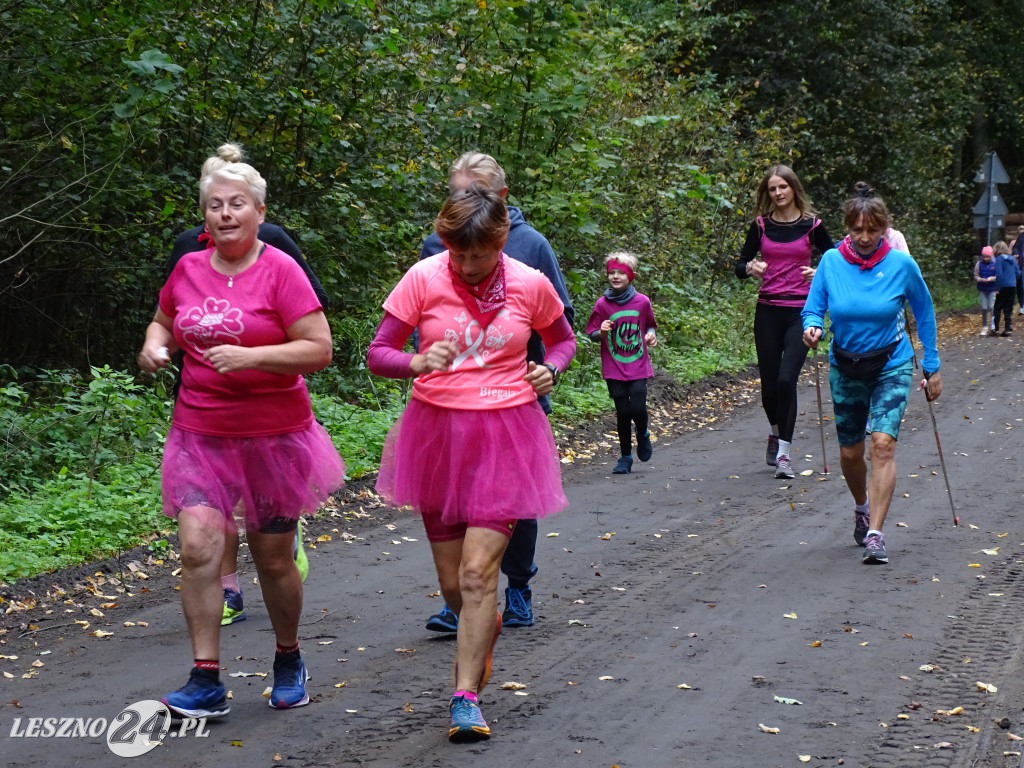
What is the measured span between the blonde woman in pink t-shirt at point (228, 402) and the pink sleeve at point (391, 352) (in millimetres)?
213

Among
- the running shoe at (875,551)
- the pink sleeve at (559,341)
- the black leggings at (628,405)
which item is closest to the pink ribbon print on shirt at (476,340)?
the pink sleeve at (559,341)

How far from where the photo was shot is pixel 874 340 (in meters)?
7.34

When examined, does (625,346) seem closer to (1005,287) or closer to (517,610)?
(517,610)

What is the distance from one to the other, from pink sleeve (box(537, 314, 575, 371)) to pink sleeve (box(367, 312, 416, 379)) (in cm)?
57

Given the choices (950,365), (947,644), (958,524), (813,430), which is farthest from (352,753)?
(950,365)

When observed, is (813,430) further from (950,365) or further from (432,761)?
(432,761)

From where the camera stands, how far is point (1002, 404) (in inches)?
573

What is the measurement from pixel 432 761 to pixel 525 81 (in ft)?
35.3

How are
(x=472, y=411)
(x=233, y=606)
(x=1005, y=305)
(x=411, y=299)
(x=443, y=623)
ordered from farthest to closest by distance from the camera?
(x=1005, y=305) → (x=233, y=606) → (x=443, y=623) → (x=411, y=299) → (x=472, y=411)

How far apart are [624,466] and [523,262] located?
5.25 meters

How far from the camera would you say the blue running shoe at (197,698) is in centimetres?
459

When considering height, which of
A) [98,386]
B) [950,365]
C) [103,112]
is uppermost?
[103,112]

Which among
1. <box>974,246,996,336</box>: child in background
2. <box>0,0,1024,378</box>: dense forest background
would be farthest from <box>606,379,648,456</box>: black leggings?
<box>974,246,996,336</box>: child in background

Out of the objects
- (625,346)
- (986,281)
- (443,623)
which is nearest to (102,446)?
(625,346)
